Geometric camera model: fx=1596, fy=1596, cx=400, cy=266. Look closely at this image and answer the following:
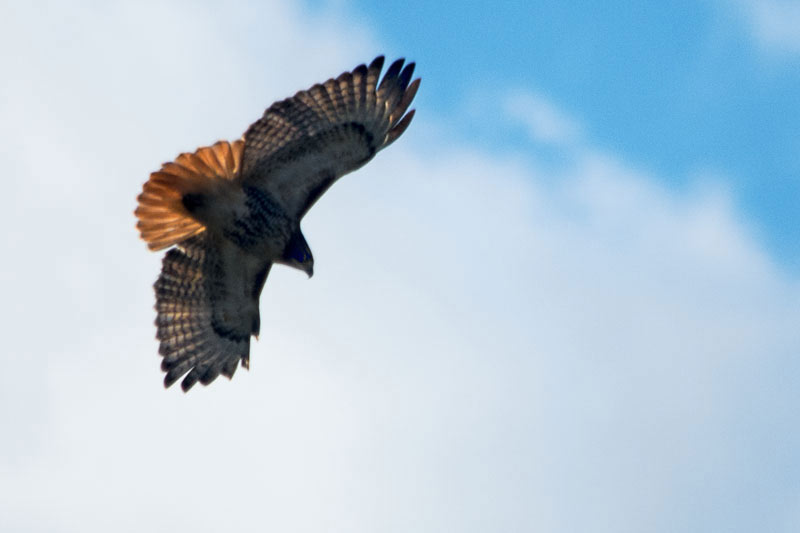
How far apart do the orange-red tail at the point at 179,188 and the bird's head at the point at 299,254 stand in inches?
31.5

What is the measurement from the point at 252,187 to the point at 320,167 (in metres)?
0.62

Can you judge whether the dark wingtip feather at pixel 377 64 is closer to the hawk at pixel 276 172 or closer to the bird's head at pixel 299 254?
the hawk at pixel 276 172

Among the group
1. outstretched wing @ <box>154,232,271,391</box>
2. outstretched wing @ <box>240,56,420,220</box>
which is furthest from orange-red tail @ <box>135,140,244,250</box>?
outstretched wing @ <box>154,232,271,391</box>

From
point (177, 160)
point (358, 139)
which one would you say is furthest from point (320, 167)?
point (177, 160)

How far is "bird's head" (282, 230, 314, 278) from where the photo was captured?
1416cm

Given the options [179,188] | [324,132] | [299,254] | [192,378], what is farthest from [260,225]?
[192,378]

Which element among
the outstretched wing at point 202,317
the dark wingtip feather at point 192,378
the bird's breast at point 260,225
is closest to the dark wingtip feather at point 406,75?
the bird's breast at point 260,225

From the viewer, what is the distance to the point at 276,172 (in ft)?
45.7

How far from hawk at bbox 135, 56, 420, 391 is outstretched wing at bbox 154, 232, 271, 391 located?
0.20 meters

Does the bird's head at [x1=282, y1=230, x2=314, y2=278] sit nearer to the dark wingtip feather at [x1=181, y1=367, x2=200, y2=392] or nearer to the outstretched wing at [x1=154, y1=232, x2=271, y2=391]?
the outstretched wing at [x1=154, y1=232, x2=271, y2=391]

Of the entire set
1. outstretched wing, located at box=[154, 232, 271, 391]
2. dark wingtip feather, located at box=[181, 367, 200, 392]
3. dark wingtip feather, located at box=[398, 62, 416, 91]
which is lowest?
dark wingtip feather, located at box=[181, 367, 200, 392]

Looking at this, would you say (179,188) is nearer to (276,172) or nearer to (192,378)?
(276,172)

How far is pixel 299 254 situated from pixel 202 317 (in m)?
1.32

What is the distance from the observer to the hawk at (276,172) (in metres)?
13.8
